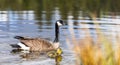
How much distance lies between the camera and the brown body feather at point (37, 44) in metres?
22.2

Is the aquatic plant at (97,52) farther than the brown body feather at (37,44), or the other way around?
the brown body feather at (37,44)

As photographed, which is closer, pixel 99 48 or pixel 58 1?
pixel 99 48

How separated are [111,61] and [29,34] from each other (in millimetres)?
15775

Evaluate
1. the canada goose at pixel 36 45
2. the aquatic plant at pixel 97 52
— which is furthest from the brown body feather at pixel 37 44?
the aquatic plant at pixel 97 52

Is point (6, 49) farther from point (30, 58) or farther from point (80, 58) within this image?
point (80, 58)

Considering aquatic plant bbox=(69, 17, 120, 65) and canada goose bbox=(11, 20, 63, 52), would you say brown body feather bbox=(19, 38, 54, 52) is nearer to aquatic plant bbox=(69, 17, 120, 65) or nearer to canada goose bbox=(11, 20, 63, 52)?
canada goose bbox=(11, 20, 63, 52)

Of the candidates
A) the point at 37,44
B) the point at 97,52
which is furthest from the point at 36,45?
the point at 97,52

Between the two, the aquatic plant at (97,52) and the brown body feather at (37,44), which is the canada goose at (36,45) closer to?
the brown body feather at (37,44)

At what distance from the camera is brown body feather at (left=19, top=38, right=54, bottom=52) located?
22156mm

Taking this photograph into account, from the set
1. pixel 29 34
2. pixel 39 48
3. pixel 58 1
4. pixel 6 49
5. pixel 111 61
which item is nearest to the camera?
pixel 111 61

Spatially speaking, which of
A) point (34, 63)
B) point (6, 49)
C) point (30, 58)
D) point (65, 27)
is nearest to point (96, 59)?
point (34, 63)

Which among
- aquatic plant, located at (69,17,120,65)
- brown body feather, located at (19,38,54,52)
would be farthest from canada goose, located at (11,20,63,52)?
aquatic plant, located at (69,17,120,65)

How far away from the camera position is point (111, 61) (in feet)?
38.1

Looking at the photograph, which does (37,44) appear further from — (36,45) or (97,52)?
(97,52)
